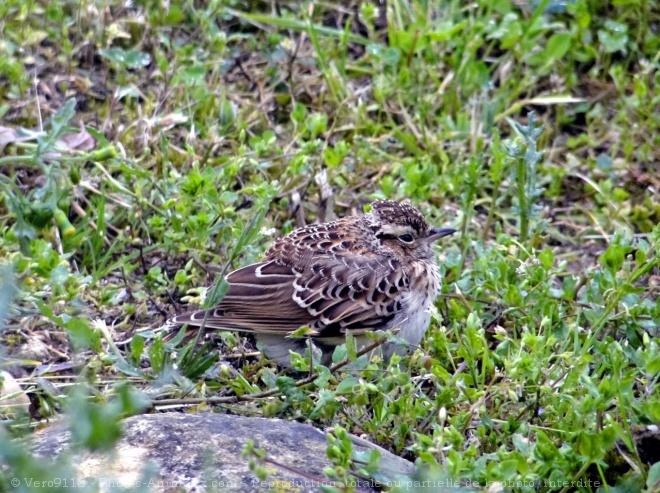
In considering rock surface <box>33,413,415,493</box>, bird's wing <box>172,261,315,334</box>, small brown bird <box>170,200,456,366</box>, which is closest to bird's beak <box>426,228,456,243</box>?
small brown bird <box>170,200,456,366</box>

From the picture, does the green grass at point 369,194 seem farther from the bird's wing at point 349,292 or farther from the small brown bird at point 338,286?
the bird's wing at point 349,292

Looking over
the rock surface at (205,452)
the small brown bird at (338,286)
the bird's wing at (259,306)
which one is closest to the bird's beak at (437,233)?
the small brown bird at (338,286)

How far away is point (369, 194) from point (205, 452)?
12.8ft

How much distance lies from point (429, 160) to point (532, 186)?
3.55 ft

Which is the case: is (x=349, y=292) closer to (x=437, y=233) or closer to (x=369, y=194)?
(x=437, y=233)

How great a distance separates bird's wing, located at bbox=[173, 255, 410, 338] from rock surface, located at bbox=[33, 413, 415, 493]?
1191 millimetres

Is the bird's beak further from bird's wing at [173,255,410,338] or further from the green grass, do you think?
bird's wing at [173,255,410,338]

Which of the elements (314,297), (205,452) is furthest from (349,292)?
(205,452)

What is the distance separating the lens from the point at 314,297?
6.20 meters

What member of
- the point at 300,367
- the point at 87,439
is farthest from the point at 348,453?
the point at 87,439

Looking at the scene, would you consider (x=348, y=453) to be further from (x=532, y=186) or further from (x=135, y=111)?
(x=135, y=111)

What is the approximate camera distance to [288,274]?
247 inches

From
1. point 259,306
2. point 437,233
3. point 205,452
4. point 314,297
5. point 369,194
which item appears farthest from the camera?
point 369,194

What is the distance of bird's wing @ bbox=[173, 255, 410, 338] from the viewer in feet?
19.8
